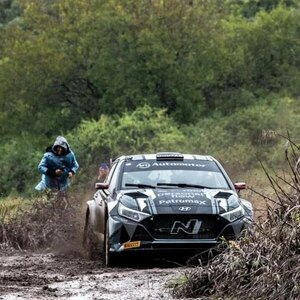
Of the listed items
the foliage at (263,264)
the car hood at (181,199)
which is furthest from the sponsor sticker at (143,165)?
the foliage at (263,264)

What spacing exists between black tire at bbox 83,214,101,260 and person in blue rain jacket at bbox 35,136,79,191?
10.8ft

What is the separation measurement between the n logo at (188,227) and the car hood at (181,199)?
0.42 ft

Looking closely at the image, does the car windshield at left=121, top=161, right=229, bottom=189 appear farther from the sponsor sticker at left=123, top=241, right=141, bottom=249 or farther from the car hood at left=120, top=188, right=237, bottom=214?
the sponsor sticker at left=123, top=241, right=141, bottom=249

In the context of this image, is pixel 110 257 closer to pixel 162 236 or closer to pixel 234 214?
pixel 162 236

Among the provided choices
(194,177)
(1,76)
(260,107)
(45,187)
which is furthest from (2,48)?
(194,177)

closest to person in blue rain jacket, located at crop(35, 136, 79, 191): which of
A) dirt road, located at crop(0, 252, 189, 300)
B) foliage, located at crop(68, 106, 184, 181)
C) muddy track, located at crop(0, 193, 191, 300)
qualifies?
muddy track, located at crop(0, 193, 191, 300)

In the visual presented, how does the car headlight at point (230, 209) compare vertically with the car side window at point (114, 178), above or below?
below

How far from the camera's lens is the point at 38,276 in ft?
33.6

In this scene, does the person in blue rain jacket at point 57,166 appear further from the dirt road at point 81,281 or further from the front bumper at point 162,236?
the front bumper at point 162,236

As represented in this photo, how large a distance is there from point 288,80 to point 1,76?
1288 cm

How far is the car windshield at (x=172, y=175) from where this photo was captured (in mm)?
12062

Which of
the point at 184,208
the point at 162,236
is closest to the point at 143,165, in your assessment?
the point at 184,208

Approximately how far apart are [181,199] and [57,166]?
6.15 metres

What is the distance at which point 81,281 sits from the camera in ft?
31.4
